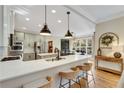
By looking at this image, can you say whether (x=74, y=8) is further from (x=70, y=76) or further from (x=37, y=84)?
(x=37, y=84)

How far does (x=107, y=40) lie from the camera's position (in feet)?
17.1

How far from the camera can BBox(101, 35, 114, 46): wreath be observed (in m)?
5.07

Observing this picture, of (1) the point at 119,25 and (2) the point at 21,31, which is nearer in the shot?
(1) the point at 119,25

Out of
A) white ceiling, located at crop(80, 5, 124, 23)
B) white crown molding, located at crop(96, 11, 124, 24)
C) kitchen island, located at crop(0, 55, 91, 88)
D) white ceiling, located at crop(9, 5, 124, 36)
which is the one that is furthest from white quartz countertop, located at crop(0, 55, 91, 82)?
white crown molding, located at crop(96, 11, 124, 24)

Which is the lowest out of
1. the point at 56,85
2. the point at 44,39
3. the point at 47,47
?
the point at 56,85

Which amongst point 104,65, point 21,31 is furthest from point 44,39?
point 104,65

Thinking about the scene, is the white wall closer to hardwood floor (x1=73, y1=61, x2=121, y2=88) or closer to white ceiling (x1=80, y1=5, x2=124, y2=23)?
white ceiling (x1=80, y1=5, x2=124, y2=23)

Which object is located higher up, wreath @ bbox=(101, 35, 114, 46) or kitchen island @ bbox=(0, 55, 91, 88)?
wreath @ bbox=(101, 35, 114, 46)

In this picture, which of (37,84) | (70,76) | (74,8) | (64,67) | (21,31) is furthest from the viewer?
(21,31)

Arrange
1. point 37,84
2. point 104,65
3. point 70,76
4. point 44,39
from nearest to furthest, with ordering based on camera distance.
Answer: point 37,84 → point 70,76 → point 104,65 → point 44,39

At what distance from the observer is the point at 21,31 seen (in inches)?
303

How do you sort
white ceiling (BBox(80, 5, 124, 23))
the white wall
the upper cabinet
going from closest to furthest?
white ceiling (BBox(80, 5, 124, 23)), the white wall, the upper cabinet

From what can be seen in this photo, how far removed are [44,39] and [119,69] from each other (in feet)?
21.1

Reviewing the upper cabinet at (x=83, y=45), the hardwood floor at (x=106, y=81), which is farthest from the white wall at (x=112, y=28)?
the upper cabinet at (x=83, y=45)
